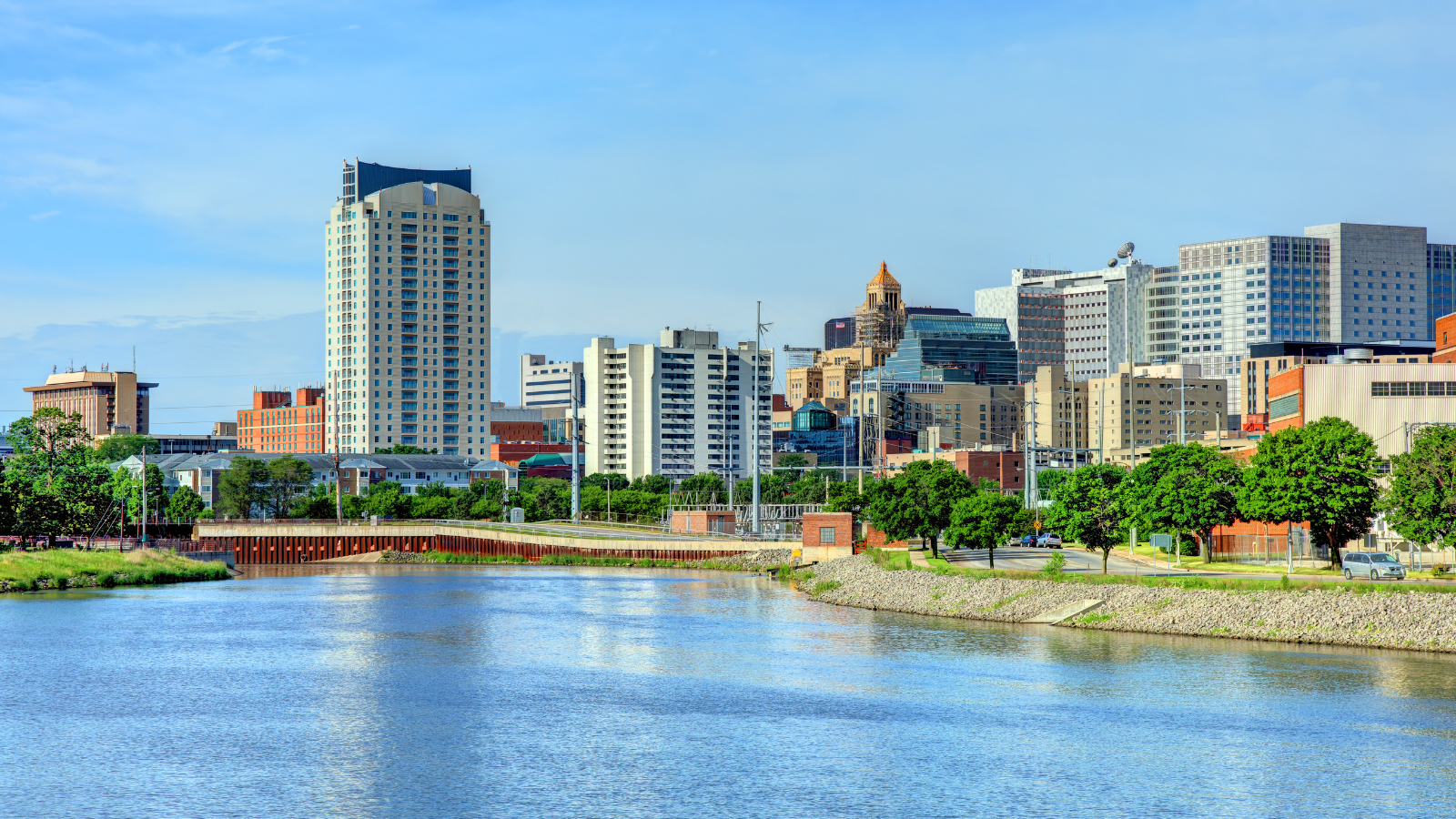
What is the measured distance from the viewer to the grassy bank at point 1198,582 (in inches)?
2650

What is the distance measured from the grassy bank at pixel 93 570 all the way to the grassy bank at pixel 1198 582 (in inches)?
2345

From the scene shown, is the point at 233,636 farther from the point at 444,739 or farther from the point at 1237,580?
the point at 1237,580

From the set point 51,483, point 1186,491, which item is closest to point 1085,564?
point 1186,491

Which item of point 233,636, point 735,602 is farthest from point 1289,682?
point 233,636

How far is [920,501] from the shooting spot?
341 feet

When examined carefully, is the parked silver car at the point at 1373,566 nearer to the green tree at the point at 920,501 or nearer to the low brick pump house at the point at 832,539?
the green tree at the point at 920,501

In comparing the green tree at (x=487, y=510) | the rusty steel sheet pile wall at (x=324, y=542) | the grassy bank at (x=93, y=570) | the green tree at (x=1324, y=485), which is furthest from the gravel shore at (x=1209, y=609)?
the green tree at (x=487, y=510)

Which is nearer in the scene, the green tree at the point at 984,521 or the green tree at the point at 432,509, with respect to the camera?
the green tree at the point at 984,521

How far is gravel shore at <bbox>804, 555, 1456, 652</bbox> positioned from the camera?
6488 cm

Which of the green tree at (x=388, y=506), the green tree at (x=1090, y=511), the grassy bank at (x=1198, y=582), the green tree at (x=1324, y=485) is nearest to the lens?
the grassy bank at (x=1198, y=582)

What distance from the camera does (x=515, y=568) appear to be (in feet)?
458

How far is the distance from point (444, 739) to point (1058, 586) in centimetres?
4365

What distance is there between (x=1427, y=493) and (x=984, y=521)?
87.4ft

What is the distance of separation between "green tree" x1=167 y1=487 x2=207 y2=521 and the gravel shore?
12634 cm
